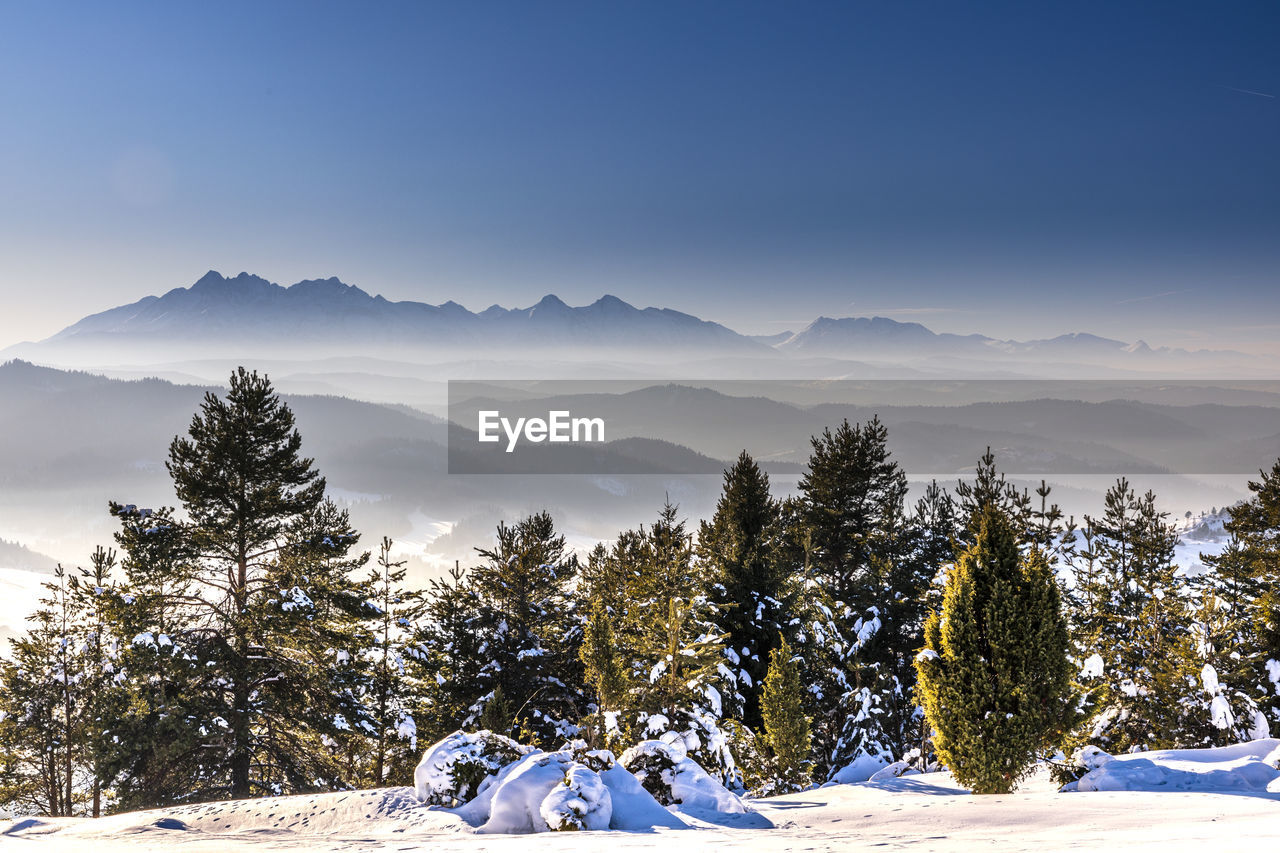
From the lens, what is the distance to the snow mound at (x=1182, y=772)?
444 inches

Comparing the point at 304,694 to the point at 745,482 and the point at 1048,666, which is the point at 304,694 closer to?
the point at 745,482

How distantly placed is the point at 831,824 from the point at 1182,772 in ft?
19.8

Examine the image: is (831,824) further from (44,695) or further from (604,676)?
(44,695)

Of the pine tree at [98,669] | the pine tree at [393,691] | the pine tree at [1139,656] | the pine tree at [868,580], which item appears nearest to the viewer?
the pine tree at [98,669]

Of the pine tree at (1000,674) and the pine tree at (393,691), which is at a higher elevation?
the pine tree at (1000,674)

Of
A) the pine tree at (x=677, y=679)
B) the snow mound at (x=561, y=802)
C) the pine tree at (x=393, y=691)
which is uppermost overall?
the snow mound at (x=561, y=802)

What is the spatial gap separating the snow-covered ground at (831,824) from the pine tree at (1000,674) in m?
0.68

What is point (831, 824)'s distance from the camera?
1036cm

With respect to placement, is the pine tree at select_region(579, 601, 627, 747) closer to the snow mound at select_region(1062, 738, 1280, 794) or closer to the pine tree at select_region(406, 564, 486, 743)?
the pine tree at select_region(406, 564, 486, 743)

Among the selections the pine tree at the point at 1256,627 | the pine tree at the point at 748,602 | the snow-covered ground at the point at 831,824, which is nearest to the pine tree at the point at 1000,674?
the snow-covered ground at the point at 831,824

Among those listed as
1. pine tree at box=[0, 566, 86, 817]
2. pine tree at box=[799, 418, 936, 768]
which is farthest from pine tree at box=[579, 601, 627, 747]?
pine tree at box=[0, 566, 86, 817]

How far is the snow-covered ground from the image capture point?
8031mm

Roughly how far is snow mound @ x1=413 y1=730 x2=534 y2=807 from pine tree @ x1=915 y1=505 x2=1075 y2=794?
25.6 feet

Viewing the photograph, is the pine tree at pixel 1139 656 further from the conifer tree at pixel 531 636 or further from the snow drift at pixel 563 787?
the conifer tree at pixel 531 636
